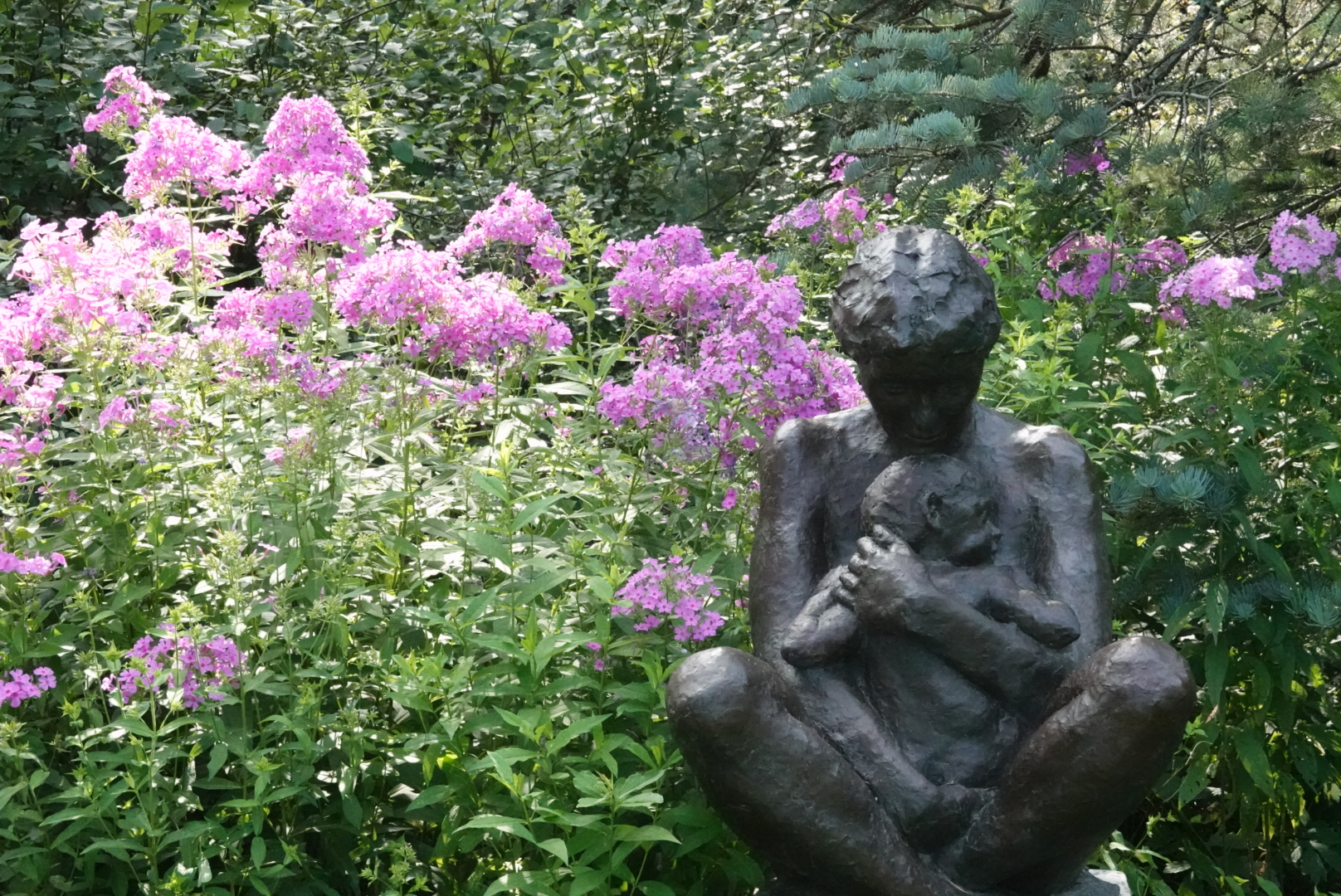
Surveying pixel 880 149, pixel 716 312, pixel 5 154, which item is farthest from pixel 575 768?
pixel 5 154

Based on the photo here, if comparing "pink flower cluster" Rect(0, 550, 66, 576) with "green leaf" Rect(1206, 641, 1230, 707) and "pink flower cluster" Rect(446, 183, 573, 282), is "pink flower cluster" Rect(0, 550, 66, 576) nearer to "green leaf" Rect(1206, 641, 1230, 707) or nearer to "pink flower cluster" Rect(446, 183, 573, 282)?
"pink flower cluster" Rect(446, 183, 573, 282)

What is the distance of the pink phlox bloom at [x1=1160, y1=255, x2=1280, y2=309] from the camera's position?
4.39 meters

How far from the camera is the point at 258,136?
7234mm

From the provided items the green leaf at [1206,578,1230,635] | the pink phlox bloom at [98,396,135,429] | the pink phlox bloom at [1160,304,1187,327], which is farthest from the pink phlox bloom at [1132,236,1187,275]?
the pink phlox bloom at [98,396,135,429]

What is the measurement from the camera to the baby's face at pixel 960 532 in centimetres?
336

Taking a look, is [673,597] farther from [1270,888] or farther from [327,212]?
[1270,888]

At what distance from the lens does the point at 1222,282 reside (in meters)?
4.39

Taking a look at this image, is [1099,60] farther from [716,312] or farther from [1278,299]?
[716,312]

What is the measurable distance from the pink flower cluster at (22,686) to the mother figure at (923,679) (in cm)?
153

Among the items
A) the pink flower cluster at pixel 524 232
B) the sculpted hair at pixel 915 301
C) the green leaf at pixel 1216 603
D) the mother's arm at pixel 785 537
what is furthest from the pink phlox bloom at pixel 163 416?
the green leaf at pixel 1216 603

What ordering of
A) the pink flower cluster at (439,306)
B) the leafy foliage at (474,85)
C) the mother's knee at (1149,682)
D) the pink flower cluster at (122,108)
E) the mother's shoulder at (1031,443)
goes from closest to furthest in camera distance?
1. the mother's knee at (1149,682)
2. the mother's shoulder at (1031,443)
3. the pink flower cluster at (439,306)
4. the pink flower cluster at (122,108)
5. the leafy foliage at (474,85)

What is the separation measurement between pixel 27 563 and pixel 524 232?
157cm

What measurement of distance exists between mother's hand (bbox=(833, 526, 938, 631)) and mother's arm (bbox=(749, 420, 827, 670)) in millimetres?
137

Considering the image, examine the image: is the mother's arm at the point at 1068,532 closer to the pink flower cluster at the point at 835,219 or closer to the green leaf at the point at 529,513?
the green leaf at the point at 529,513
